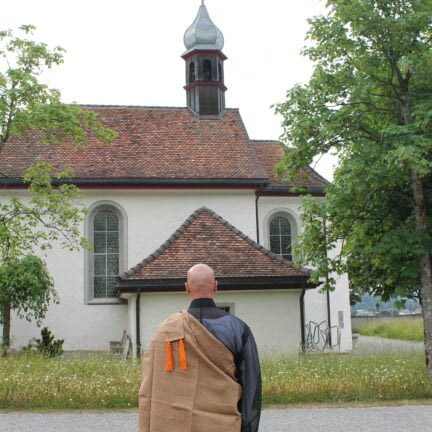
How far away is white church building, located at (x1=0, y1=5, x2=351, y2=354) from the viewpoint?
1593 cm

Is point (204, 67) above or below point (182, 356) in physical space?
above

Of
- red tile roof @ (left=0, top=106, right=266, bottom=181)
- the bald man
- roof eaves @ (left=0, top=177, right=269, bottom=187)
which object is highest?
red tile roof @ (left=0, top=106, right=266, bottom=181)

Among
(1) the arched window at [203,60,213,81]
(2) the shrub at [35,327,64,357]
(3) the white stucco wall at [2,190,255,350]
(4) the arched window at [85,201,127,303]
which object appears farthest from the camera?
(1) the arched window at [203,60,213,81]

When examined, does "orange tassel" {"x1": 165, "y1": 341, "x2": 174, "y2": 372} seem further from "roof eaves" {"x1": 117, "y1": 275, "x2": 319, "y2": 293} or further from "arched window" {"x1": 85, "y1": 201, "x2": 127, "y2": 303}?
"arched window" {"x1": 85, "y1": 201, "x2": 127, "y2": 303}

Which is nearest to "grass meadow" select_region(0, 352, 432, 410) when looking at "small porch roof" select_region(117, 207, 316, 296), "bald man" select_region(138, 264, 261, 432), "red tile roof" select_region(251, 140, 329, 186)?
"small porch roof" select_region(117, 207, 316, 296)

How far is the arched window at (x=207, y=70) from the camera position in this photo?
2365cm

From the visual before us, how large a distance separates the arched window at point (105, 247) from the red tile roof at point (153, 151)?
1.23m

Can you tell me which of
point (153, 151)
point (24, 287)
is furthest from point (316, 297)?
point (24, 287)

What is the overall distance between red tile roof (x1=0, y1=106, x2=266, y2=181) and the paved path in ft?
35.6

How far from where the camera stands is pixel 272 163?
22.6 metres

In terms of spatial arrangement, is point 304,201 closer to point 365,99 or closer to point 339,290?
point 365,99

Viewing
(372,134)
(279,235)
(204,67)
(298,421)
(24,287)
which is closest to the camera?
(298,421)

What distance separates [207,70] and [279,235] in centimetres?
707

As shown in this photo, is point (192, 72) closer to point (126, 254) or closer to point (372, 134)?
point (126, 254)
